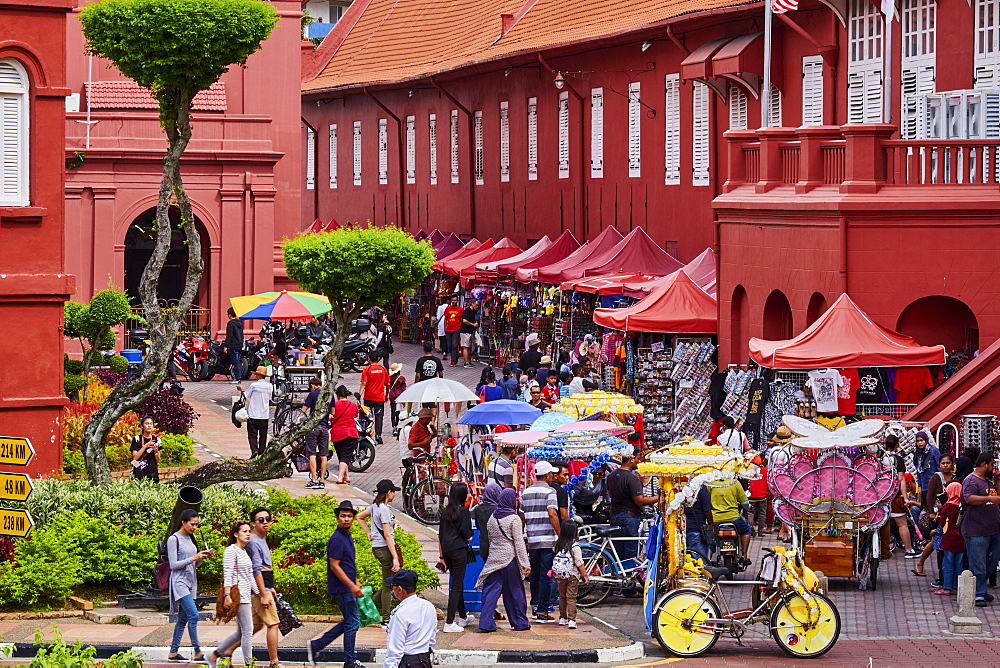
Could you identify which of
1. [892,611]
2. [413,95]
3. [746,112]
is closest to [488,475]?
[892,611]

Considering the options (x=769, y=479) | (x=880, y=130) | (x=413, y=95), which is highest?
(x=413, y=95)

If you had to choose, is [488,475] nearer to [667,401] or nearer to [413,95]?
[667,401]

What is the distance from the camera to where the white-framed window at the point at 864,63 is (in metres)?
26.9

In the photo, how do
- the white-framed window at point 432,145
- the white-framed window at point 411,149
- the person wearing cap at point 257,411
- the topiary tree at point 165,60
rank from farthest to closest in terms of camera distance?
the white-framed window at point 411,149, the white-framed window at point 432,145, the person wearing cap at point 257,411, the topiary tree at point 165,60

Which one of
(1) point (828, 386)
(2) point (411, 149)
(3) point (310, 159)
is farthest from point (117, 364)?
Result: (3) point (310, 159)

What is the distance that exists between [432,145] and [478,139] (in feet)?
12.7

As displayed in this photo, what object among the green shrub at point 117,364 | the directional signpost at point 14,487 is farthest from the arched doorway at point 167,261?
the directional signpost at point 14,487

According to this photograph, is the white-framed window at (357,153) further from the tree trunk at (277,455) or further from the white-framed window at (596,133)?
the tree trunk at (277,455)

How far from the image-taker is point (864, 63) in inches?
1072

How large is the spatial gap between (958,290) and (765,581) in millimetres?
8548

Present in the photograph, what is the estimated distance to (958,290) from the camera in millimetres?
22969

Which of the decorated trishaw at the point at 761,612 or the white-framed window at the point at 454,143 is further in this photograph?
the white-framed window at the point at 454,143

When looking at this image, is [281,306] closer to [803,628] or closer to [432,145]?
[803,628]

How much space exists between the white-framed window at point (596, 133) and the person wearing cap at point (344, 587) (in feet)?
77.2
